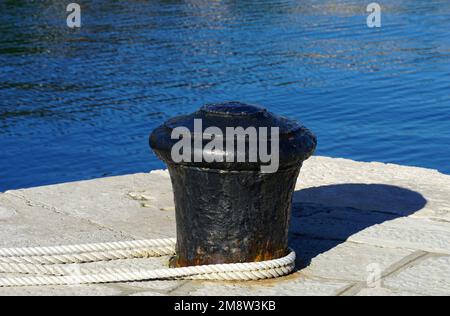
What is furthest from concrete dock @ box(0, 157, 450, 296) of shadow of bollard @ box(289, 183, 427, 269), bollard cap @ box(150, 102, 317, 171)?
bollard cap @ box(150, 102, 317, 171)

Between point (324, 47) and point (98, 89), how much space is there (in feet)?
19.3

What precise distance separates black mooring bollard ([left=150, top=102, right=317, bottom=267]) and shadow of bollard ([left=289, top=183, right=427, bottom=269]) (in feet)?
1.21

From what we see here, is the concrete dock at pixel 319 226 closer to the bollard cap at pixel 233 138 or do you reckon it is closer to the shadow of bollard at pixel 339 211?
the shadow of bollard at pixel 339 211

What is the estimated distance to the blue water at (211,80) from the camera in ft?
39.8

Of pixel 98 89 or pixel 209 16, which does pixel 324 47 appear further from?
pixel 209 16

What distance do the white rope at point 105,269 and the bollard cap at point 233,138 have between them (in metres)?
0.50

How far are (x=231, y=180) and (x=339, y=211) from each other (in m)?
1.57

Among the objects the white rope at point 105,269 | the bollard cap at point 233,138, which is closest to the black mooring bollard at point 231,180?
the bollard cap at point 233,138

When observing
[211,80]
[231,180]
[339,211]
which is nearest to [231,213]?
[231,180]

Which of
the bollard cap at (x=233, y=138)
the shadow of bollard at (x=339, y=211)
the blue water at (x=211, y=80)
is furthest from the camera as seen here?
the blue water at (x=211, y=80)

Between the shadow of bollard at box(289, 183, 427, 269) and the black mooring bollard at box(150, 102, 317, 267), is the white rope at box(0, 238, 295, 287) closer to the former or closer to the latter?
the black mooring bollard at box(150, 102, 317, 267)

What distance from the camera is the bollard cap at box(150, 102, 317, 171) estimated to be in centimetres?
434
